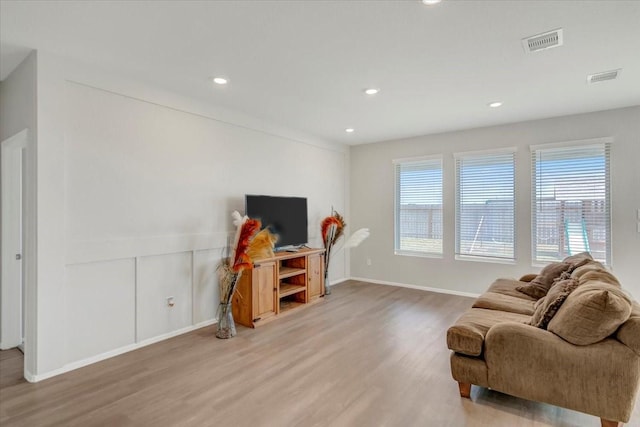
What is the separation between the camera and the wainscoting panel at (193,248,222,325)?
395 cm

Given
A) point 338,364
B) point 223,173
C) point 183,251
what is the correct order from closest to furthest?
1. point 338,364
2. point 183,251
3. point 223,173

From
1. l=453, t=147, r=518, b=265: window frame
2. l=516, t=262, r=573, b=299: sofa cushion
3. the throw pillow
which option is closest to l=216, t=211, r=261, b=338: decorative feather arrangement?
the throw pillow

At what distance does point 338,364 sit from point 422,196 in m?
3.74

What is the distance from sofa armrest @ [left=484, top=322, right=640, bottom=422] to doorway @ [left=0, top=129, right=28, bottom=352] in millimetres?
4418

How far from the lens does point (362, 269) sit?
21.8ft

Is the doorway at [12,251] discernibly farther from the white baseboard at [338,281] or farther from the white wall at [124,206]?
the white baseboard at [338,281]

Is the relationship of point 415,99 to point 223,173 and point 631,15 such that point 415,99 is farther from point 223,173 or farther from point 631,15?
point 223,173

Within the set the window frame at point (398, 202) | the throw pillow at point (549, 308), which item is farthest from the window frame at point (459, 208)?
the throw pillow at point (549, 308)

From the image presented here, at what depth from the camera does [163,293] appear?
3629mm

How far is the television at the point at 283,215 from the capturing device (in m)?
4.40

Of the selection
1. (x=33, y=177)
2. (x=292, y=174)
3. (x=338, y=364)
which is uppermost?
(x=292, y=174)

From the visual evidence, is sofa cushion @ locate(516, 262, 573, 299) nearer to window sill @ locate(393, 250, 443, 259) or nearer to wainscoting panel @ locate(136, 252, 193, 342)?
window sill @ locate(393, 250, 443, 259)

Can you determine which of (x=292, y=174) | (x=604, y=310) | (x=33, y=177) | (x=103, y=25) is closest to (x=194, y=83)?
(x=103, y=25)

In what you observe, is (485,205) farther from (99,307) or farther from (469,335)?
(99,307)
